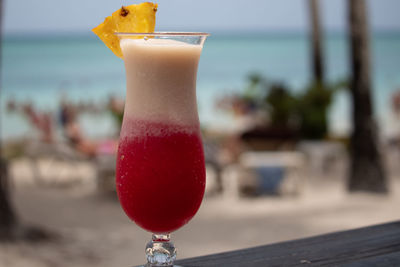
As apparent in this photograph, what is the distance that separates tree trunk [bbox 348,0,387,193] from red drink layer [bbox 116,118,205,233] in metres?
6.16

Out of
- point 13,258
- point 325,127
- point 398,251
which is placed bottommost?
point 398,251

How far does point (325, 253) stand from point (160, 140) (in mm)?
483

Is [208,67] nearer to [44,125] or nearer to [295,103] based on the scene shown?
[295,103]

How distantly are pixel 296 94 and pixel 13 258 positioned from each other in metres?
6.44

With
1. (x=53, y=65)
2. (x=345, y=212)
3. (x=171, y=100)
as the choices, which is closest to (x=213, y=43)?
(x=53, y=65)

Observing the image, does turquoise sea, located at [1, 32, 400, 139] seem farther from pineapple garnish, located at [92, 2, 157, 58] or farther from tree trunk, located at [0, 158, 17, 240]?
pineapple garnish, located at [92, 2, 157, 58]

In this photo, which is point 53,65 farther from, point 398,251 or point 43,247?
point 398,251

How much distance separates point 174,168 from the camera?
1300 mm

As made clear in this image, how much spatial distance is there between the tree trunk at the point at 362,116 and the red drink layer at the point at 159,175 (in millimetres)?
6158

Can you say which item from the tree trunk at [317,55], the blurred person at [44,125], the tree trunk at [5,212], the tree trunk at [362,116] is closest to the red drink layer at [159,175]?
the tree trunk at [5,212]

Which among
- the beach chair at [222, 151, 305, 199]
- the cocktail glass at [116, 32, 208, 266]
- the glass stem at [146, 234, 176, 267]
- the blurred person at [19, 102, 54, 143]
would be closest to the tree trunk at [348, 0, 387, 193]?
the beach chair at [222, 151, 305, 199]

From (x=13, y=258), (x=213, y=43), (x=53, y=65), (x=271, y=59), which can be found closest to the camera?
(x=13, y=258)

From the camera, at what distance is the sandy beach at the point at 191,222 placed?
5.30m

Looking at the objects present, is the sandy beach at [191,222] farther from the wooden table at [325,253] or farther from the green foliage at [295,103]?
the wooden table at [325,253]
